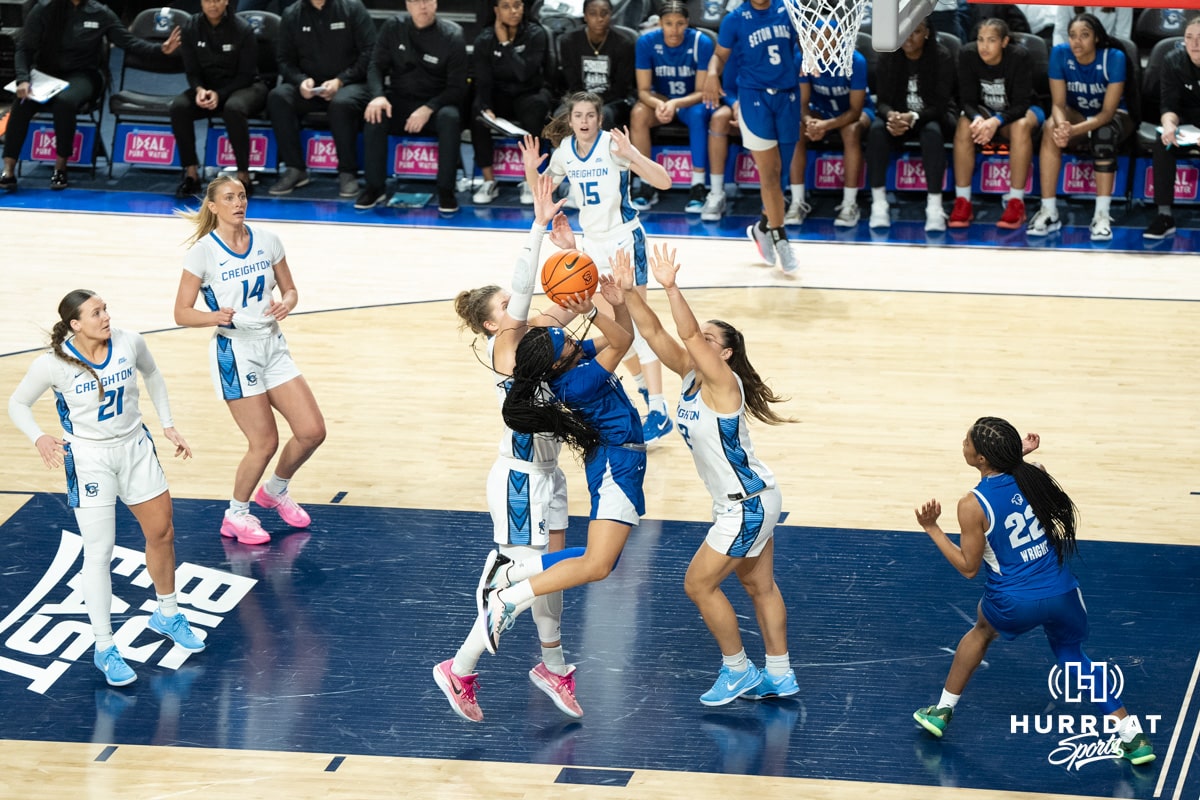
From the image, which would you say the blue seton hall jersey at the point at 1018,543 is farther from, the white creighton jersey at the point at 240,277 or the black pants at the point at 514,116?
the black pants at the point at 514,116

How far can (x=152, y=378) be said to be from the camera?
632cm

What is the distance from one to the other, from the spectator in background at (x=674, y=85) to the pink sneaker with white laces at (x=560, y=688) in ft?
24.9

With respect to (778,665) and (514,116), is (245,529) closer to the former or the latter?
(778,665)

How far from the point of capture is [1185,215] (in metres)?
13.1

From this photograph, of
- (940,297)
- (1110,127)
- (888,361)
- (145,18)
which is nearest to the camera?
(888,361)

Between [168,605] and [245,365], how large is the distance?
127 centimetres

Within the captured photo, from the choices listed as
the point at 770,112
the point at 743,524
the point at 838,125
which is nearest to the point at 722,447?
the point at 743,524

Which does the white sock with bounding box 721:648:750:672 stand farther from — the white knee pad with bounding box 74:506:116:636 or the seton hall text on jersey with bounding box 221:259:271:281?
the seton hall text on jersey with bounding box 221:259:271:281

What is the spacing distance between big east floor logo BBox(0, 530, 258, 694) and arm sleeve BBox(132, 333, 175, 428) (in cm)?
92

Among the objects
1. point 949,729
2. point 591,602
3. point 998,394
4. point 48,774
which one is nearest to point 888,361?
point 998,394

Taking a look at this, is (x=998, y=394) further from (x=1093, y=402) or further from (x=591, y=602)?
→ (x=591, y=602)

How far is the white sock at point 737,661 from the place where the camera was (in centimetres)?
603

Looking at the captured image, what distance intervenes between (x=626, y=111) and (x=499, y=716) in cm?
840

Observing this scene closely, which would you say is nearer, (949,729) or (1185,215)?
(949,729)
